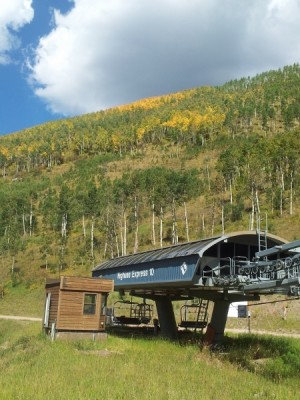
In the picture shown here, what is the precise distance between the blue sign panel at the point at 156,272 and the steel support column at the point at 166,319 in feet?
8.69

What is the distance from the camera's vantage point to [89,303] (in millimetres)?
24062

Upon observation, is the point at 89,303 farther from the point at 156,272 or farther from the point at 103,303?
the point at 156,272

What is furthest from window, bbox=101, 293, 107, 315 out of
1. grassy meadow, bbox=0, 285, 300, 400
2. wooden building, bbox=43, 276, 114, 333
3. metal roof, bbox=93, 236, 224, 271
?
metal roof, bbox=93, 236, 224, 271

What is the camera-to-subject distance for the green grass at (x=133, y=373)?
1200 centimetres

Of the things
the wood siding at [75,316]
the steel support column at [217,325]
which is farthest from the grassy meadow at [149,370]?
the wood siding at [75,316]

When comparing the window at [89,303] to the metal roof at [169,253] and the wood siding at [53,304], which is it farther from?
the metal roof at [169,253]

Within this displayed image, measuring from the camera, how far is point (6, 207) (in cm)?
8144

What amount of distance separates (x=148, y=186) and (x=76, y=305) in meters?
50.9

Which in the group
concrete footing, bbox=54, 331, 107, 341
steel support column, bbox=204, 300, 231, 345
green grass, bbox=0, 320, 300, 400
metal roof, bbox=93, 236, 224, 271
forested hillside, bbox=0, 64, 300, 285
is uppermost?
forested hillside, bbox=0, 64, 300, 285

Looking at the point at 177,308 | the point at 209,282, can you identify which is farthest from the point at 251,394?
the point at 177,308

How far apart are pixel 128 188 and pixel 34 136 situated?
99.5 m

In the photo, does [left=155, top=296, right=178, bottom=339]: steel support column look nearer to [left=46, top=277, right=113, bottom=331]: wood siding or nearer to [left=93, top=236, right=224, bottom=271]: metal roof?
[left=93, top=236, right=224, bottom=271]: metal roof

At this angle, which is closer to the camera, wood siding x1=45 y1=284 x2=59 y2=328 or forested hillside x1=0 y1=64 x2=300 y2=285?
wood siding x1=45 y1=284 x2=59 y2=328

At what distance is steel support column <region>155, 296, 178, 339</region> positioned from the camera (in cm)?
2611
